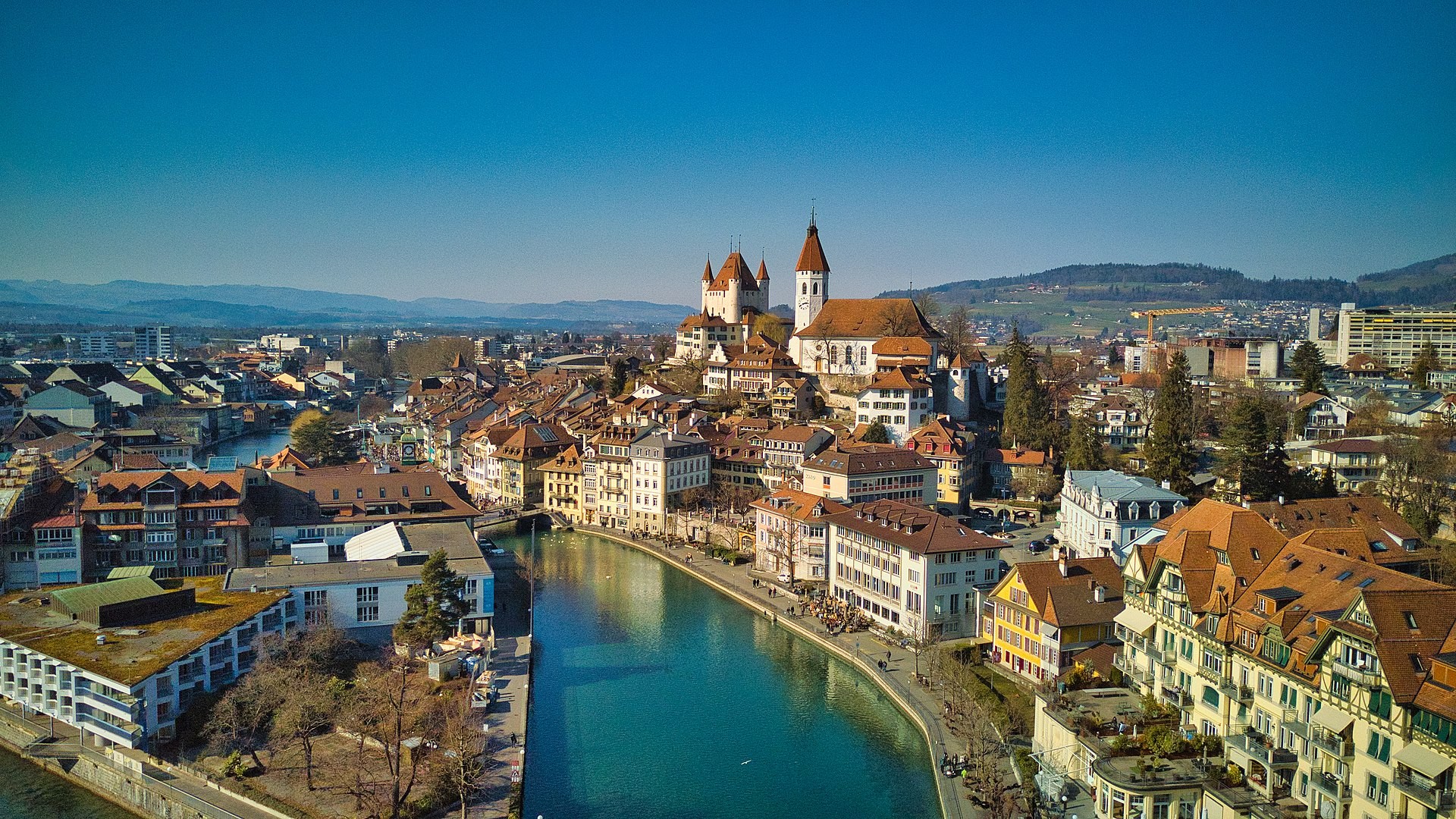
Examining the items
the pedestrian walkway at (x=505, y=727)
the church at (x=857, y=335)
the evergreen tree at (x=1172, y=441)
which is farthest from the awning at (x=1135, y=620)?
the church at (x=857, y=335)

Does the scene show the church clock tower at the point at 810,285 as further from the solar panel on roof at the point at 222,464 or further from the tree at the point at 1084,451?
the solar panel on roof at the point at 222,464

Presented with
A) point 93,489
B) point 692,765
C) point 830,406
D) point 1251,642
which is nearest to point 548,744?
point 692,765

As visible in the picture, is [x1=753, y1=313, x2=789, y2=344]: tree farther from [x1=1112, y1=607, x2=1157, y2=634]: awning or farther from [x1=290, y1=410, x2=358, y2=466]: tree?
[x1=1112, y1=607, x2=1157, y2=634]: awning

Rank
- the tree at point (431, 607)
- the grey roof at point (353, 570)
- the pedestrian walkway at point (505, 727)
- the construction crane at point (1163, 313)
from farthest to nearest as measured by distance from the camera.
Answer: the construction crane at point (1163, 313) → the grey roof at point (353, 570) → the tree at point (431, 607) → the pedestrian walkway at point (505, 727)

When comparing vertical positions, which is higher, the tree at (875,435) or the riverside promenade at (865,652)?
the tree at (875,435)

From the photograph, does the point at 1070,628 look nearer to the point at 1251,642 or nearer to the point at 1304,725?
the point at 1251,642

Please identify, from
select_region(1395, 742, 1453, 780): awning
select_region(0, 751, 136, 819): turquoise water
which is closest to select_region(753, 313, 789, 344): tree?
select_region(0, 751, 136, 819): turquoise water

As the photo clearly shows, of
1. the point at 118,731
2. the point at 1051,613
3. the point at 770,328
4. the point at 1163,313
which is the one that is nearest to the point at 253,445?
the point at 770,328
